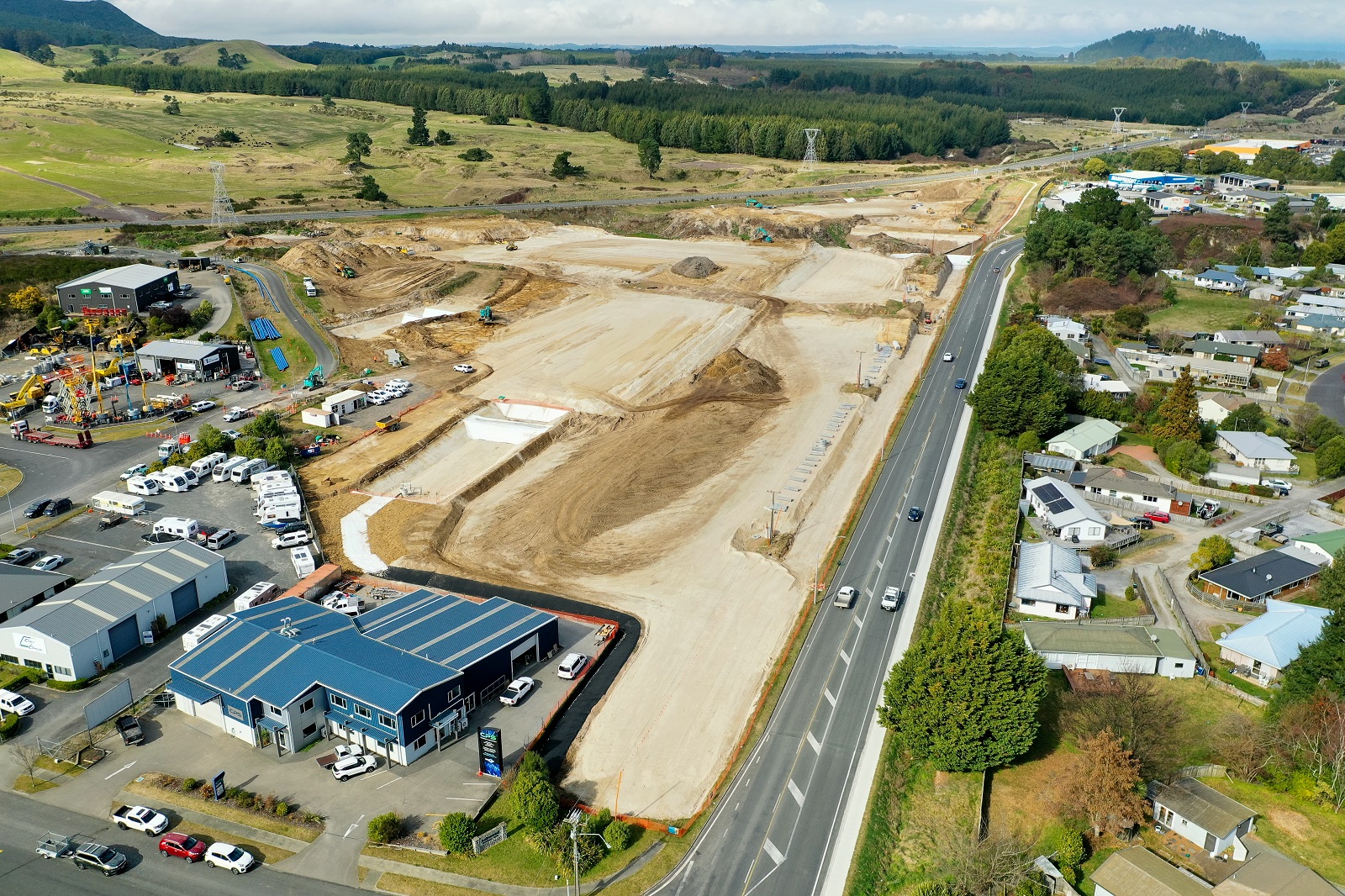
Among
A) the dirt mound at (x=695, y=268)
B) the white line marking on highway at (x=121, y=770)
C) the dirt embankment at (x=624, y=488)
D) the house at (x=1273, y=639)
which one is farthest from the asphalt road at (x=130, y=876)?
the dirt mound at (x=695, y=268)

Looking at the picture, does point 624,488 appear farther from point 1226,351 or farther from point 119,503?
point 1226,351

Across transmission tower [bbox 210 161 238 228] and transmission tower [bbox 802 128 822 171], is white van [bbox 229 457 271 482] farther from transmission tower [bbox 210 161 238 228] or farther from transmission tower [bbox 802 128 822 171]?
transmission tower [bbox 802 128 822 171]

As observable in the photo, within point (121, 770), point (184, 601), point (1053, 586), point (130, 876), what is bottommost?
point (130, 876)

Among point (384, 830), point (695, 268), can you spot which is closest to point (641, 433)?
point (384, 830)

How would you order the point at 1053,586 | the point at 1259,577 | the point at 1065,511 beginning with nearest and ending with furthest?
the point at 1053,586 → the point at 1259,577 → the point at 1065,511

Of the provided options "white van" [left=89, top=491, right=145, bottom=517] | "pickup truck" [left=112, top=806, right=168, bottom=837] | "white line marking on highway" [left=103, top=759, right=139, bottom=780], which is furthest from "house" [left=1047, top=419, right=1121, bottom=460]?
"white van" [left=89, top=491, right=145, bottom=517]

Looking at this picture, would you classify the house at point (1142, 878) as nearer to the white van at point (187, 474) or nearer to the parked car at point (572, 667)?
the parked car at point (572, 667)

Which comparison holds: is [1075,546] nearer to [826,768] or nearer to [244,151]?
[826,768]

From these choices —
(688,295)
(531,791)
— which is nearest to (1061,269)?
(688,295)
